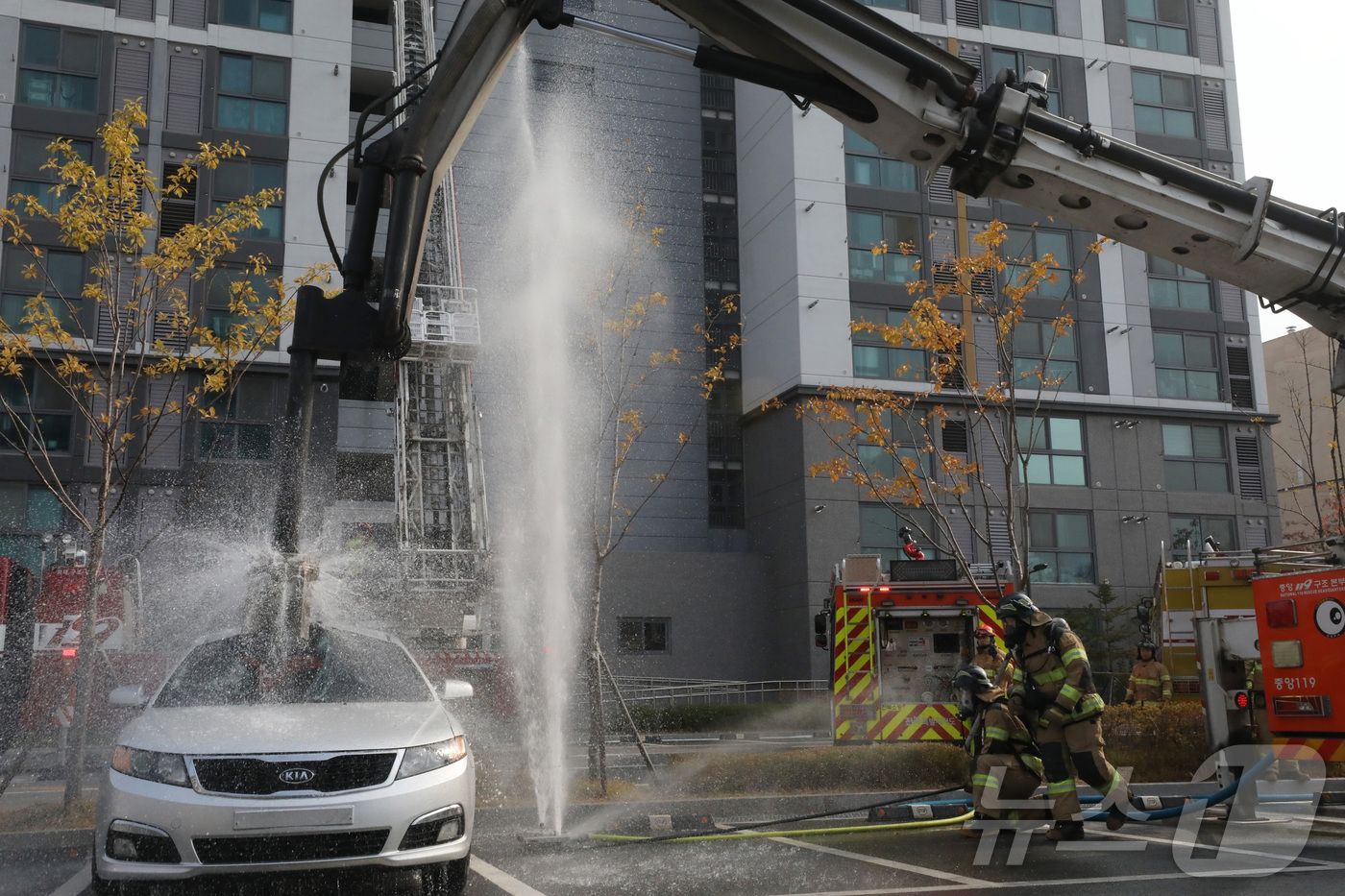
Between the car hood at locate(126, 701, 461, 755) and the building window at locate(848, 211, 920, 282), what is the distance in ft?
83.4

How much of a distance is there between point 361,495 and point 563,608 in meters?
17.6

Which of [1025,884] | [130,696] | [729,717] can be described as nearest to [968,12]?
[729,717]

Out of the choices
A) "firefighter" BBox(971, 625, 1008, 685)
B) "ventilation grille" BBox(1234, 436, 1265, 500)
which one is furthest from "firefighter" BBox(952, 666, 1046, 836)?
"ventilation grille" BBox(1234, 436, 1265, 500)

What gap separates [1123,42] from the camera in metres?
33.1

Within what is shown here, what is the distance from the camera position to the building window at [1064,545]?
29.8 meters

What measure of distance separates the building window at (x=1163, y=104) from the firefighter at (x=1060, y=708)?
2867cm

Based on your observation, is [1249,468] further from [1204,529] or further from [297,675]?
[297,675]

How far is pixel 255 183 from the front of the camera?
26844 mm

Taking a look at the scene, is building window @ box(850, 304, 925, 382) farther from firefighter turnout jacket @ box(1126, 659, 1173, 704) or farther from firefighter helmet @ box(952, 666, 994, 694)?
firefighter helmet @ box(952, 666, 994, 694)

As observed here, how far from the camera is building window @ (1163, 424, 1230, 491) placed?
31.3 m

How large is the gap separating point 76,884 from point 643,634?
73.3 ft

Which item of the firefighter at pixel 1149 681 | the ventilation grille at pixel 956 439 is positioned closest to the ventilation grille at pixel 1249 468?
the ventilation grille at pixel 956 439

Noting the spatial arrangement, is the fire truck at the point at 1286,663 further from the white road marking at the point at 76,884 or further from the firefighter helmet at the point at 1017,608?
the white road marking at the point at 76,884

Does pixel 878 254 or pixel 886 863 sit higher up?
pixel 878 254
